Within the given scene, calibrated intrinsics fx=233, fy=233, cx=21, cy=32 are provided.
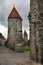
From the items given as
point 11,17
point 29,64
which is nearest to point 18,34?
point 11,17

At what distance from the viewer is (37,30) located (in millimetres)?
13188

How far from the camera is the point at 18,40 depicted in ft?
101

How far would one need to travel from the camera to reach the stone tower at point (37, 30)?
501 inches

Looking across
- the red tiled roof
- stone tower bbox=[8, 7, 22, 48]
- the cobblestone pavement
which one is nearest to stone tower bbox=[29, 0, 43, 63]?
the cobblestone pavement

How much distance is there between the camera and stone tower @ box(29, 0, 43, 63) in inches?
501

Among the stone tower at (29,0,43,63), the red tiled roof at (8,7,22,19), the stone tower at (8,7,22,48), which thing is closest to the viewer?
the stone tower at (29,0,43,63)

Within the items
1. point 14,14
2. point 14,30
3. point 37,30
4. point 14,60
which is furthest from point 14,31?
point 37,30

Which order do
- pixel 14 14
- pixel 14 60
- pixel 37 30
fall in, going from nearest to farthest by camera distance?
1. pixel 37 30
2. pixel 14 60
3. pixel 14 14

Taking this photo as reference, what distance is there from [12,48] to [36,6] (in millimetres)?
17063

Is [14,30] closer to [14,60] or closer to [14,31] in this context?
[14,31]

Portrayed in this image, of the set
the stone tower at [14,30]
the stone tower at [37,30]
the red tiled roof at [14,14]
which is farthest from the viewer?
the red tiled roof at [14,14]

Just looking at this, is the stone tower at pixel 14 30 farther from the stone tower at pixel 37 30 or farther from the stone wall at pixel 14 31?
the stone tower at pixel 37 30

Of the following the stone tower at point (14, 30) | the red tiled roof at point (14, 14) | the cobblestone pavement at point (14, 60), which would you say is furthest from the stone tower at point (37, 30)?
the red tiled roof at point (14, 14)

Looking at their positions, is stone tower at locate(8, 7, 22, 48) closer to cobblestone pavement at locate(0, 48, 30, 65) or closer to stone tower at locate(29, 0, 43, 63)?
cobblestone pavement at locate(0, 48, 30, 65)
